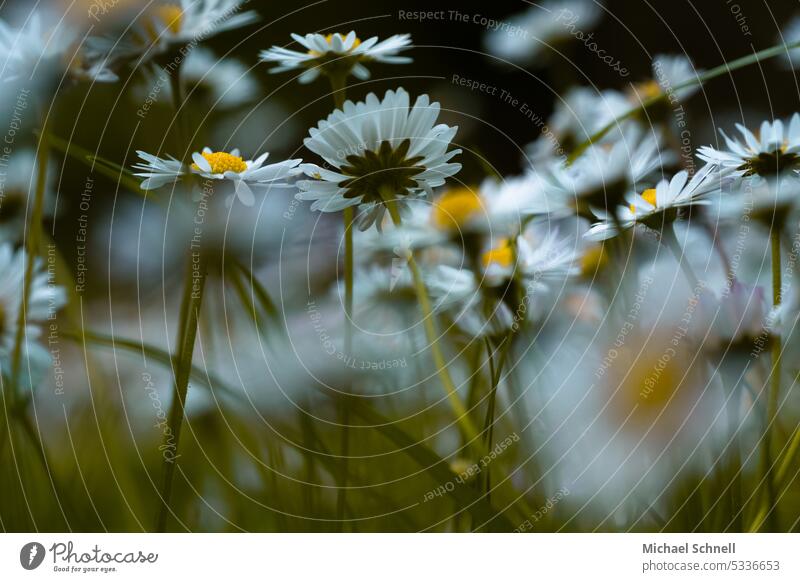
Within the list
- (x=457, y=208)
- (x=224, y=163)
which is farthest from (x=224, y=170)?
(x=457, y=208)

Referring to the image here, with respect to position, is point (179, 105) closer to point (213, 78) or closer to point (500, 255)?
point (213, 78)

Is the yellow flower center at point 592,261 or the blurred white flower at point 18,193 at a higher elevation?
the blurred white flower at point 18,193

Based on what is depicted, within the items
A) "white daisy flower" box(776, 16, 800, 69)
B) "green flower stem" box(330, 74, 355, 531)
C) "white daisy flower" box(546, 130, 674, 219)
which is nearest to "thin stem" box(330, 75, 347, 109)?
"green flower stem" box(330, 74, 355, 531)

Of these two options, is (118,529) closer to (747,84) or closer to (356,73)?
(356,73)

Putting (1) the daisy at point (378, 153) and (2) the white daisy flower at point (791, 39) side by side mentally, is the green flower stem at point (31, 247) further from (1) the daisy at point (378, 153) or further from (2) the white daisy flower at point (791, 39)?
(2) the white daisy flower at point (791, 39)

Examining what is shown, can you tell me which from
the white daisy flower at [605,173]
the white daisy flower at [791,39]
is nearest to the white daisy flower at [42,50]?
the white daisy flower at [605,173]
